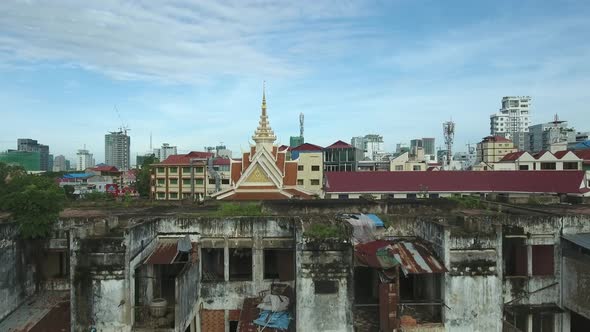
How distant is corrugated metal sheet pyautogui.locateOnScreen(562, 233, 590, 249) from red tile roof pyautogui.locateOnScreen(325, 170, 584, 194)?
20.1 metres

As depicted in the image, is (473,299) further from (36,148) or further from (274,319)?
(36,148)

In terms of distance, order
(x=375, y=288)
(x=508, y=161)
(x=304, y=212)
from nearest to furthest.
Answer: (x=375, y=288)
(x=304, y=212)
(x=508, y=161)

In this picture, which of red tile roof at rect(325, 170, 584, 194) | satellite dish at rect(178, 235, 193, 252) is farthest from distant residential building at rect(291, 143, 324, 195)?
satellite dish at rect(178, 235, 193, 252)

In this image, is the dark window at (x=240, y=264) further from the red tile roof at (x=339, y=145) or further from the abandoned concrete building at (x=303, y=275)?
the red tile roof at (x=339, y=145)

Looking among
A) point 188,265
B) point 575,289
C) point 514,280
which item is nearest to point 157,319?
point 188,265

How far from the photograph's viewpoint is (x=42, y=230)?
15219 millimetres

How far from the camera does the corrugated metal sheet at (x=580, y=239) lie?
1347 cm

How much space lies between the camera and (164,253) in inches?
569

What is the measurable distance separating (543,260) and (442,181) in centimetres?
2149

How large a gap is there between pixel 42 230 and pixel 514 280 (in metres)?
17.1

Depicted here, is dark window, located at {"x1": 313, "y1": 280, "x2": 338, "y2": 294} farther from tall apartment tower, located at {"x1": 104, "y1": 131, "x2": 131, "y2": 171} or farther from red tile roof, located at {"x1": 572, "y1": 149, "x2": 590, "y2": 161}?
tall apartment tower, located at {"x1": 104, "y1": 131, "x2": 131, "y2": 171}

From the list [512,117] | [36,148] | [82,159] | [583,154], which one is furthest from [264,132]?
[82,159]

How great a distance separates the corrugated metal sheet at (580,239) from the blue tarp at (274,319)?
9.77 metres

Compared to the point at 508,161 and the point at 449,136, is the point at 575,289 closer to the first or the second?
the point at 508,161
